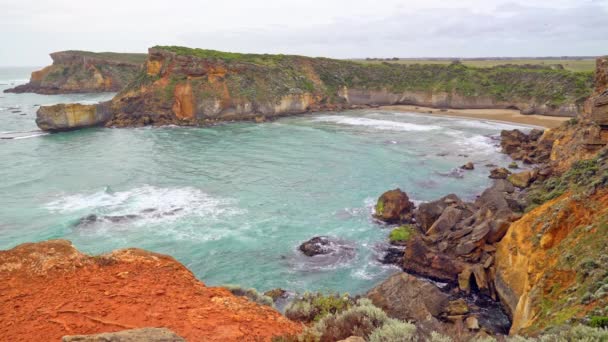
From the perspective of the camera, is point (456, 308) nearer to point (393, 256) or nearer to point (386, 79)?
point (393, 256)

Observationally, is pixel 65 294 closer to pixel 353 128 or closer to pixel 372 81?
pixel 353 128

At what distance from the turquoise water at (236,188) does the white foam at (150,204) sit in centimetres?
12

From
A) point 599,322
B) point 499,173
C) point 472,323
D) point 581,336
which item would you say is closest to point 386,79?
point 499,173

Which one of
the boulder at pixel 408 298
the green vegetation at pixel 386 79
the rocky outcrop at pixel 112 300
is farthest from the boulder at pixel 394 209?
the green vegetation at pixel 386 79

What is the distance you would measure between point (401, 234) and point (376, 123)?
131 feet

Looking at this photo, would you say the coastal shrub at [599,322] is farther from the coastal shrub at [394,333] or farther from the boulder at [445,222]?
the boulder at [445,222]

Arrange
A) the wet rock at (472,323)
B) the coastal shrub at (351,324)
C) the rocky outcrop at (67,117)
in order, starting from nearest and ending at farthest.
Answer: the coastal shrub at (351,324) → the wet rock at (472,323) → the rocky outcrop at (67,117)

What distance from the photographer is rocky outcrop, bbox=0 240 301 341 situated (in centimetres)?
→ 833

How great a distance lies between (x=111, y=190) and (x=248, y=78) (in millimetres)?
40351

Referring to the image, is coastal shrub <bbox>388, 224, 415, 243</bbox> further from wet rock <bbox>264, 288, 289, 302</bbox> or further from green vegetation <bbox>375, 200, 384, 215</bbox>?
wet rock <bbox>264, 288, 289, 302</bbox>

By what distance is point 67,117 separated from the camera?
53.6 m

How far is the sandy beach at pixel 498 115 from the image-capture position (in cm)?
5420

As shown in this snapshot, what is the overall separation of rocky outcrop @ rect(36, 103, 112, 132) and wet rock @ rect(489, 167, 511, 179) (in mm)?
49524

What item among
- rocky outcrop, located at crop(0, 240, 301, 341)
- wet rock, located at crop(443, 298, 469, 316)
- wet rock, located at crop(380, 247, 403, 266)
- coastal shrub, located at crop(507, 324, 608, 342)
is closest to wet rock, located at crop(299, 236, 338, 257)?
wet rock, located at crop(380, 247, 403, 266)
